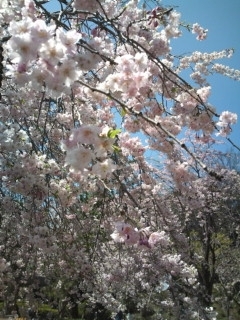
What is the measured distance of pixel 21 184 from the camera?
3396 millimetres

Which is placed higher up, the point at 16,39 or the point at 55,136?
the point at 55,136

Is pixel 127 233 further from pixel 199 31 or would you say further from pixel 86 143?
pixel 199 31

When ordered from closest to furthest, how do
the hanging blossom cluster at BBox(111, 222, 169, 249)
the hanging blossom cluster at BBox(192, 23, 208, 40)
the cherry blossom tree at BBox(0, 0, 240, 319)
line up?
the cherry blossom tree at BBox(0, 0, 240, 319) → the hanging blossom cluster at BBox(111, 222, 169, 249) → the hanging blossom cluster at BBox(192, 23, 208, 40)

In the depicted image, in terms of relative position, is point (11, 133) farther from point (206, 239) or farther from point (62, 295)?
point (62, 295)

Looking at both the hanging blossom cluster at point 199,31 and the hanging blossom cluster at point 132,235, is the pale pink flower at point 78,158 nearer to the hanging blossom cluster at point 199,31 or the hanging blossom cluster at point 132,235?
the hanging blossom cluster at point 132,235

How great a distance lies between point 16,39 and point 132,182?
3.78m

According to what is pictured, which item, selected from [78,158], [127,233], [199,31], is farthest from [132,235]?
[199,31]

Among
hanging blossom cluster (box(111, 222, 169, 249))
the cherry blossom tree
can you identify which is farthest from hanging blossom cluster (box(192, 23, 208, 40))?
hanging blossom cluster (box(111, 222, 169, 249))

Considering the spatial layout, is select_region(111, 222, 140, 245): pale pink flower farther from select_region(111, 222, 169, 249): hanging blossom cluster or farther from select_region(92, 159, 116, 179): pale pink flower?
select_region(92, 159, 116, 179): pale pink flower

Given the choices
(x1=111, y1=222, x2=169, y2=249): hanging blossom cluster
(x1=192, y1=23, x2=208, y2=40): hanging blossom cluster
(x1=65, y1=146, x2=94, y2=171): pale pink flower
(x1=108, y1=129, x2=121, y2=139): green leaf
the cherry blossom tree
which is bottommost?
(x1=111, y1=222, x2=169, y2=249): hanging blossom cluster

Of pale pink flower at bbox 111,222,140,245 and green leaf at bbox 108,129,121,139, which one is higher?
green leaf at bbox 108,129,121,139

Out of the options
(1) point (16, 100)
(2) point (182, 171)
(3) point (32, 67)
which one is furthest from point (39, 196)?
(3) point (32, 67)

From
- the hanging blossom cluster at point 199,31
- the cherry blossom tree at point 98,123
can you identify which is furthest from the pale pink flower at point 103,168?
the hanging blossom cluster at point 199,31

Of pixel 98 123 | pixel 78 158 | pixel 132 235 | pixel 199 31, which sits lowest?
pixel 132 235
